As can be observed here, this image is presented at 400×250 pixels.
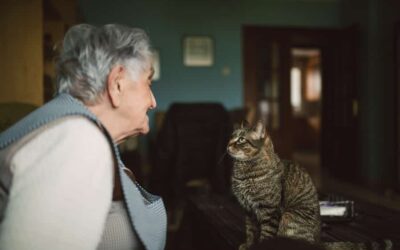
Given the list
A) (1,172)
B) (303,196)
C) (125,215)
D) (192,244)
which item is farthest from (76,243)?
(192,244)

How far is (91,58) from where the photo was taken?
959mm

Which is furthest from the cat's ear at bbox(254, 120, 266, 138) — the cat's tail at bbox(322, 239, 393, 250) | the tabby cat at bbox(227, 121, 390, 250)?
the cat's tail at bbox(322, 239, 393, 250)

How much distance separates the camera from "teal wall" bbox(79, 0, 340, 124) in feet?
17.6

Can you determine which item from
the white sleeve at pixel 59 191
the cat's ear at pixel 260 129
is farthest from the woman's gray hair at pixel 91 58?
the cat's ear at pixel 260 129

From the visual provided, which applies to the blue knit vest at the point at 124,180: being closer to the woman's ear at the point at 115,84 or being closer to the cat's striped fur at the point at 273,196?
the woman's ear at the point at 115,84

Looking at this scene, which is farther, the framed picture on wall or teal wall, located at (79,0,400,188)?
the framed picture on wall

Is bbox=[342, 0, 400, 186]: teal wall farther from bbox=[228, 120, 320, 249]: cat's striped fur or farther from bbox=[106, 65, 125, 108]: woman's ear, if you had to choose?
bbox=[106, 65, 125, 108]: woman's ear

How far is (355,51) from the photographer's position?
534 centimetres

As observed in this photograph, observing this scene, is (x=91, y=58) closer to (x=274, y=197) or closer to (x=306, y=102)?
(x=274, y=197)

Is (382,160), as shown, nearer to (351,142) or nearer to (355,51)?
(351,142)

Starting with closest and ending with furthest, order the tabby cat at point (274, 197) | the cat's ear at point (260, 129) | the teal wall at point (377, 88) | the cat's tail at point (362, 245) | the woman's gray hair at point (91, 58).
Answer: the woman's gray hair at point (91, 58)
the cat's tail at point (362, 245)
the tabby cat at point (274, 197)
the cat's ear at point (260, 129)
the teal wall at point (377, 88)

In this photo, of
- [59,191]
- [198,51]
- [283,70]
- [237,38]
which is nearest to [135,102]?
[59,191]

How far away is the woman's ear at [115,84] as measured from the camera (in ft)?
3.22

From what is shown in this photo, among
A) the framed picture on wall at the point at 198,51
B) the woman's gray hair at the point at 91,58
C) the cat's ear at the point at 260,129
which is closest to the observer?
the woman's gray hair at the point at 91,58
